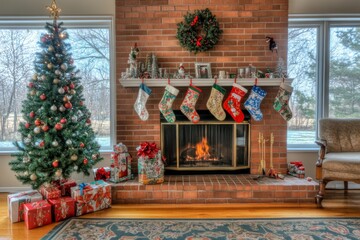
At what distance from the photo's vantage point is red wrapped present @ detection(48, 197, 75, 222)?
269cm

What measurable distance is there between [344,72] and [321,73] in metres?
0.33

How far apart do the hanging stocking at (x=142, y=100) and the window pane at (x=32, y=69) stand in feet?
2.30

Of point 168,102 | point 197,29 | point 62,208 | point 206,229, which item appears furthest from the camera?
point 197,29

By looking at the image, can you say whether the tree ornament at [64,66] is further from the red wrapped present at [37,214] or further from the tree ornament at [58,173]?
the red wrapped present at [37,214]

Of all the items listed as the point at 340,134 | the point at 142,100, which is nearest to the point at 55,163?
the point at 142,100

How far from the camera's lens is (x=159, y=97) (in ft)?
11.6

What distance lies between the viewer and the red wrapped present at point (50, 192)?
9.15 feet

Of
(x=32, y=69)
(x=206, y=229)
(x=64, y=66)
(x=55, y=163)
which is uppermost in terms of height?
(x=32, y=69)

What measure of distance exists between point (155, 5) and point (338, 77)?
104 inches

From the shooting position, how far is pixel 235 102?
3332 mm

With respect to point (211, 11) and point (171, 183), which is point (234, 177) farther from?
point (211, 11)

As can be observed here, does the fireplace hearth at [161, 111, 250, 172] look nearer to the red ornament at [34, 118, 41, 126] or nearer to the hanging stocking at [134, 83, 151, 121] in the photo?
the hanging stocking at [134, 83, 151, 121]

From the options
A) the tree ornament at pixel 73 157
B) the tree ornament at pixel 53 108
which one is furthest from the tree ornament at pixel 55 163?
the tree ornament at pixel 53 108

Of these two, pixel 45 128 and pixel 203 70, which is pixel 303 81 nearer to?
pixel 203 70
